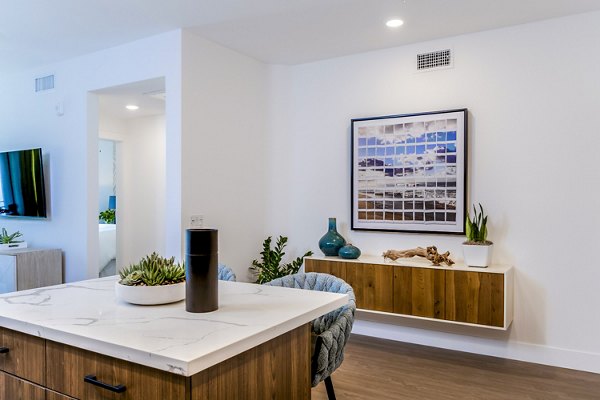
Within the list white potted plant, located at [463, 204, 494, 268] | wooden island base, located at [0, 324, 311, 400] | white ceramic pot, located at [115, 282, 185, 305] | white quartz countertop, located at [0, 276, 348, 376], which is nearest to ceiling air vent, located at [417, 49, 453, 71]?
white potted plant, located at [463, 204, 494, 268]

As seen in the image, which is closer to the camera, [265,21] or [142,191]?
[265,21]

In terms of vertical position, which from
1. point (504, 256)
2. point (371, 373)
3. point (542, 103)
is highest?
point (542, 103)

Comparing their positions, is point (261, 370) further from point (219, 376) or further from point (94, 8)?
point (94, 8)

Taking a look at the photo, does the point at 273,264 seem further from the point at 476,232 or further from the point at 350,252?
the point at 476,232

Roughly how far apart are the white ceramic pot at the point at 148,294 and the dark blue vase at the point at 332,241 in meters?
2.54

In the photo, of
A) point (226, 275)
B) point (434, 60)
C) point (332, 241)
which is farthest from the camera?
point (332, 241)

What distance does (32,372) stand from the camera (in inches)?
57.0

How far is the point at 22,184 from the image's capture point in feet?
15.4

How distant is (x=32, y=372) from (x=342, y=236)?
309 centimetres

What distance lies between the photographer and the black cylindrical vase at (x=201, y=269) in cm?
145

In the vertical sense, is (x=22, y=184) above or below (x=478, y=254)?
above

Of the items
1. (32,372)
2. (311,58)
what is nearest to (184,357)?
(32,372)

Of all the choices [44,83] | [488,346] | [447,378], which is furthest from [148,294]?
[44,83]

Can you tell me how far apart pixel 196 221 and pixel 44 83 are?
7.88 ft
